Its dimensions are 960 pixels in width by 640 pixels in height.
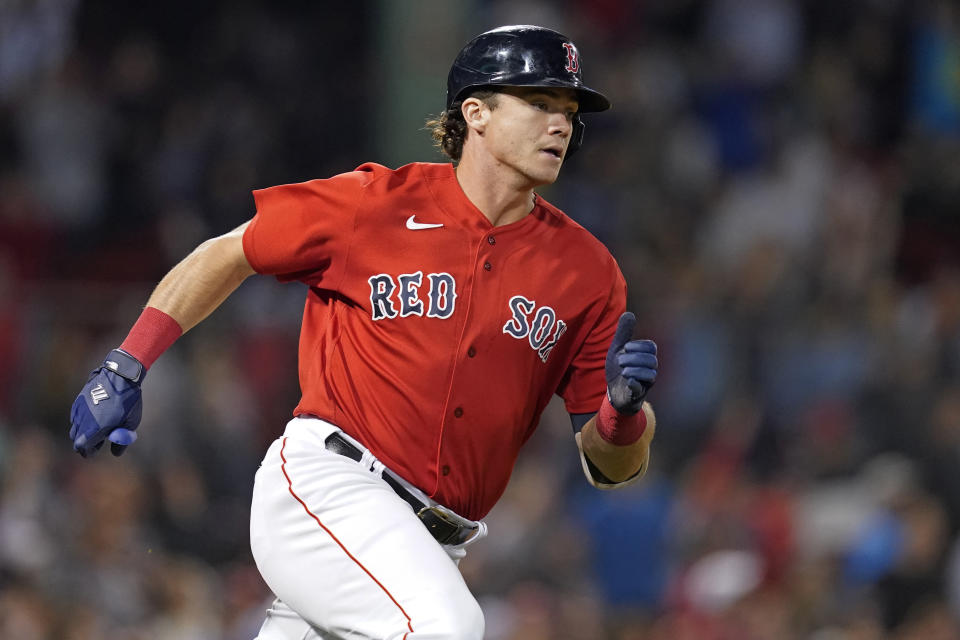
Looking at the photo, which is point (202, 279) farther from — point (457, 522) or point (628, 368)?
point (628, 368)

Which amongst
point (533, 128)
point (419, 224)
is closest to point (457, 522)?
point (419, 224)

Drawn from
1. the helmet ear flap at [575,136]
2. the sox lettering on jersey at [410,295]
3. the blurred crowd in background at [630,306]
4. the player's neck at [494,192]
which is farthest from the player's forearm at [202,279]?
the blurred crowd in background at [630,306]

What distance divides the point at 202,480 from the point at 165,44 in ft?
12.5

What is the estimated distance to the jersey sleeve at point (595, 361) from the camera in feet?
12.8

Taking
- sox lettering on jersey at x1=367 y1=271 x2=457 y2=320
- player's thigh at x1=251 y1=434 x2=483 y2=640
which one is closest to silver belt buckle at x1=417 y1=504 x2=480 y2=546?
player's thigh at x1=251 y1=434 x2=483 y2=640

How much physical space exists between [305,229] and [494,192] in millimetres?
522

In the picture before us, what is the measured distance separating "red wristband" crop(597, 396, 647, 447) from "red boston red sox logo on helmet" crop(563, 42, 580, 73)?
2.79ft

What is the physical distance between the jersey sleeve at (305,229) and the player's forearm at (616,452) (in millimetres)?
798

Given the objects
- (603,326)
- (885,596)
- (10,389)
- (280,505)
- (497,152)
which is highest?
(497,152)

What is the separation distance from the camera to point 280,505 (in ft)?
11.6

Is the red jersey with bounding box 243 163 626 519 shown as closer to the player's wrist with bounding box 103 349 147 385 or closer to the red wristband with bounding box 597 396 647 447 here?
the red wristband with bounding box 597 396 647 447

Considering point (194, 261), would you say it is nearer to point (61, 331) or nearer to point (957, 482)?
point (61, 331)

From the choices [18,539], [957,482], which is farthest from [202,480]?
[957,482]

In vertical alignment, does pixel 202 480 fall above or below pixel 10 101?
below
